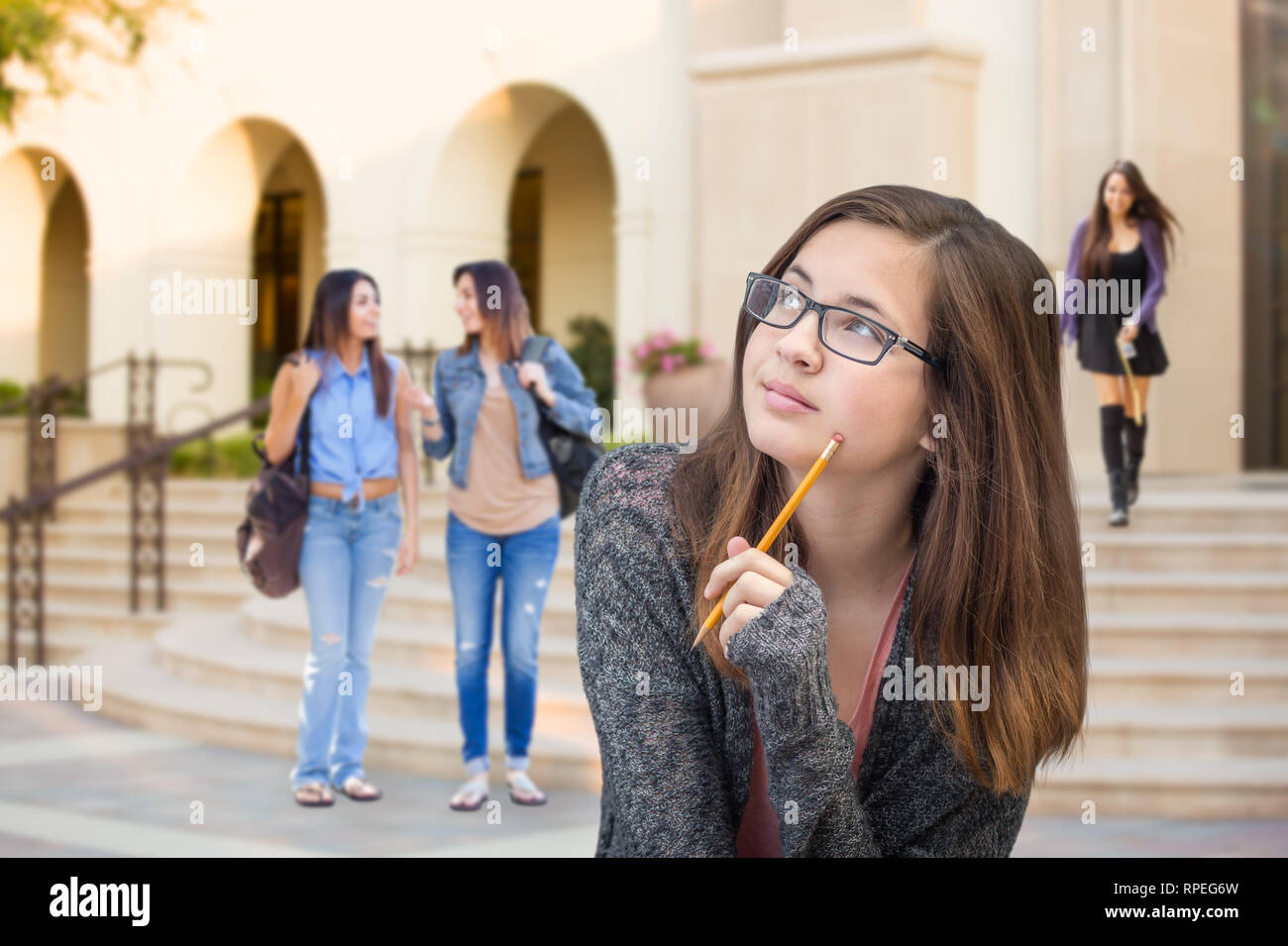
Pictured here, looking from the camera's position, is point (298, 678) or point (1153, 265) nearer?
point (298, 678)

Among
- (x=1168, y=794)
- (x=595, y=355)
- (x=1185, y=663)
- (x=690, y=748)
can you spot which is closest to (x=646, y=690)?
(x=690, y=748)

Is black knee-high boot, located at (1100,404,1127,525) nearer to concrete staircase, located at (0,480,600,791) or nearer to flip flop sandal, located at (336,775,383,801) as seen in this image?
concrete staircase, located at (0,480,600,791)

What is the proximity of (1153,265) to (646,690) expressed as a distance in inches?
255

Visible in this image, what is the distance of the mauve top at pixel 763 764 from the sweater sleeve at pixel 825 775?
1.5 inches

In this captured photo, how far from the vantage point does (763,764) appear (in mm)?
1970

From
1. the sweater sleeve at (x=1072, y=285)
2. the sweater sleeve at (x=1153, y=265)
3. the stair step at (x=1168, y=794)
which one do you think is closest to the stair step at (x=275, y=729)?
the stair step at (x=1168, y=794)

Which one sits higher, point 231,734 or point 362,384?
point 362,384

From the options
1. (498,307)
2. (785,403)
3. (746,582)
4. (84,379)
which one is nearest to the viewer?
(746,582)

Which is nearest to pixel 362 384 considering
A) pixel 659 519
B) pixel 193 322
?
pixel 659 519

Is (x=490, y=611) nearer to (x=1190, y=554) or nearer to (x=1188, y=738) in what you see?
(x=1188, y=738)

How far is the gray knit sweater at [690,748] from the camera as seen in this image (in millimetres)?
1813

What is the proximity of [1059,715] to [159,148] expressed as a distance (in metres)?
15.6

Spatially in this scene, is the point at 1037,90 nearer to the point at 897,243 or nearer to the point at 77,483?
the point at 77,483

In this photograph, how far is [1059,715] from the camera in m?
1.97
